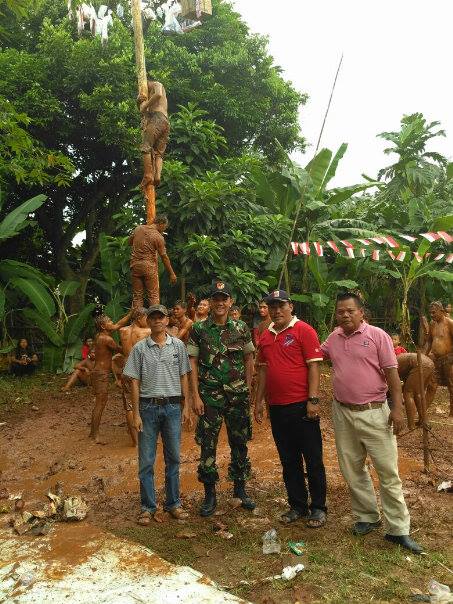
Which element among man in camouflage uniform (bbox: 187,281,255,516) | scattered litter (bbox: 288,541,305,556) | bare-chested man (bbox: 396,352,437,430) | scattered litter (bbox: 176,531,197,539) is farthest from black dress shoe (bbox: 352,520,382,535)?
bare-chested man (bbox: 396,352,437,430)

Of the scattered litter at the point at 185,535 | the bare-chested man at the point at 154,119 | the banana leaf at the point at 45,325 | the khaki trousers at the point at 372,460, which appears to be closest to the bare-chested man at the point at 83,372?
the banana leaf at the point at 45,325

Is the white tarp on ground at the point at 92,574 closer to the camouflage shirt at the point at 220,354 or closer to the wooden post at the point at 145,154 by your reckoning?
the camouflage shirt at the point at 220,354

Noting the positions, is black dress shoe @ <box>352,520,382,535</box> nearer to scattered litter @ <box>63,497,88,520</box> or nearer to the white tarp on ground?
the white tarp on ground

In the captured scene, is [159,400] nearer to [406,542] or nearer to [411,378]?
[406,542]

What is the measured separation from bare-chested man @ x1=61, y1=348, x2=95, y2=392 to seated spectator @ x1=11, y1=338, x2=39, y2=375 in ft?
5.24

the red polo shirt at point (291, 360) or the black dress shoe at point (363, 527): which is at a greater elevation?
the red polo shirt at point (291, 360)

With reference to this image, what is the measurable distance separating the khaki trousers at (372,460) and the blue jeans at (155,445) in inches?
53.7

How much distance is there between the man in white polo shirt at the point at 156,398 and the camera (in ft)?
13.7

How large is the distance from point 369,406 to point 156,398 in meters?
A: 1.73

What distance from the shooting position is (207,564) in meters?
3.55

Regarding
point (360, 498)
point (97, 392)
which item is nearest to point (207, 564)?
point (360, 498)

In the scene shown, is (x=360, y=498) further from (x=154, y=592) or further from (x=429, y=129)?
(x=429, y=129)

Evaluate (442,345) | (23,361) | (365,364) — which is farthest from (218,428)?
(23,361)

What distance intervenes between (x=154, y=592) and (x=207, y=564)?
54 centimetres
